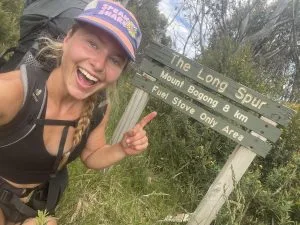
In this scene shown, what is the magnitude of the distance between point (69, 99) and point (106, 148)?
0.46 m

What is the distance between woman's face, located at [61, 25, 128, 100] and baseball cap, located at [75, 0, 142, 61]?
59 millimetres

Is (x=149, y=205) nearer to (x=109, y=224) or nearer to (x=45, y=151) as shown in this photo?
(x=109, y=224)

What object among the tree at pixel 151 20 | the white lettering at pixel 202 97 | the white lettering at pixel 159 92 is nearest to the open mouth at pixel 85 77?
the white lettering at pixel 202 97

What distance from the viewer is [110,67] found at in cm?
224

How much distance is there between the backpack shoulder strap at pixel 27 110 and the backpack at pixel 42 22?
680 mm

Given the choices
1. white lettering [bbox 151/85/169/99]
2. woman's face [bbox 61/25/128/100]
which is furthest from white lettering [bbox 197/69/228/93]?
woman's face [bbox 61/25/128/100]

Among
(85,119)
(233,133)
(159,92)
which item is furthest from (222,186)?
(85,119)

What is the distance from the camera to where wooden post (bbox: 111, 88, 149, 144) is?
4.34m

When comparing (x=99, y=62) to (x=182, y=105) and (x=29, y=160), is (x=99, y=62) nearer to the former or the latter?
(x=29, y=160)

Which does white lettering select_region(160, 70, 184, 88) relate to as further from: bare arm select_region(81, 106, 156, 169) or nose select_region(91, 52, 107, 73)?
nose select_region(91, 52, 107, 73)

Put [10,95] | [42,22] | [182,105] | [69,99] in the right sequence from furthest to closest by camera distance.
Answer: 1. [182,105]
2. [42,22]
3. [69,99]
4. [10,95]

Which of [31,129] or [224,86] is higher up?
[224,86]

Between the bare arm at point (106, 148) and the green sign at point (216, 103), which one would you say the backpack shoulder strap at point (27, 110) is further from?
the green sign at point (216, 103)

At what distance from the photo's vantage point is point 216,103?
3697mm
